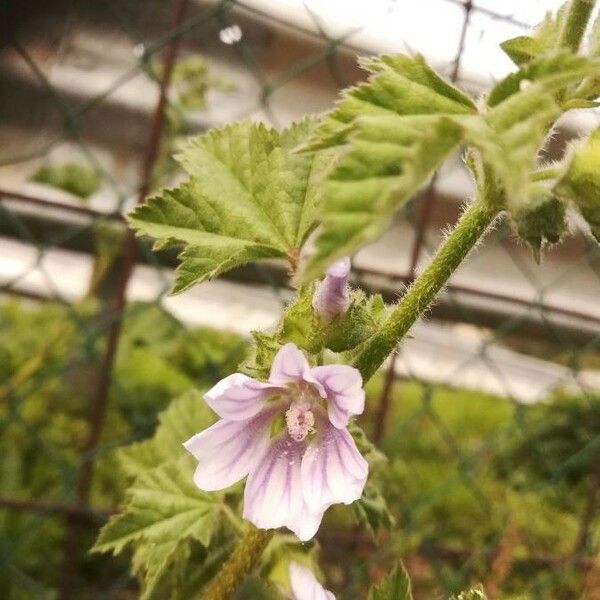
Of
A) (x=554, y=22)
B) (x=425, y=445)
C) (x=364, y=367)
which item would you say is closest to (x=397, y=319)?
(x=364, y=367)

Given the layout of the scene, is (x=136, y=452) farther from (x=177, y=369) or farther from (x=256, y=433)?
(x=177, y=369)

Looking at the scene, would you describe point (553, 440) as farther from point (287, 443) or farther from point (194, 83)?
point (287, 443)

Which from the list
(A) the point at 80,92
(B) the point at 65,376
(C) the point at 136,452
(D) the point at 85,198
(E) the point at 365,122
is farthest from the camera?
(B) the point at 65,376

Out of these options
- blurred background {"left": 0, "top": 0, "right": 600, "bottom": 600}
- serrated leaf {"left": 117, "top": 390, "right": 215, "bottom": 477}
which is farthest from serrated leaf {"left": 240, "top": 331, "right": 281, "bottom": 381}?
blurred background {"left": 0, "top": 0, "right": 600, "bottom": 600}

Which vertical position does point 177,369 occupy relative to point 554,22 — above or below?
below

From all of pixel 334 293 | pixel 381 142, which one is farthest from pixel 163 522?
pixel 381 142

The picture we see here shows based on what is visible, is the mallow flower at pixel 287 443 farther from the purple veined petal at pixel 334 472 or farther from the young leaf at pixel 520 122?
the young leaf at pixel 520 122

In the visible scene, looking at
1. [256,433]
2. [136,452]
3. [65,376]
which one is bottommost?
[65,376]
